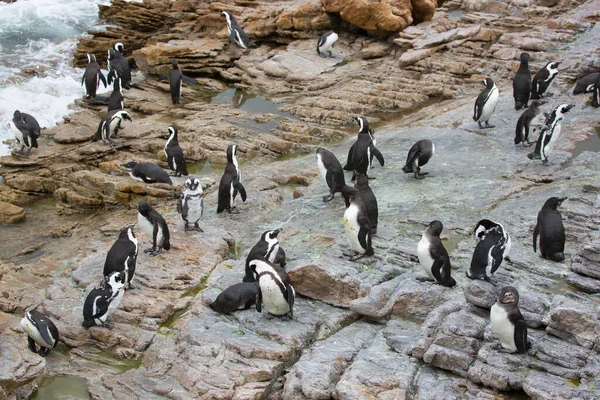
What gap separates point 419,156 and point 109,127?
7.26m

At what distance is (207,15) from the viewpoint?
76.3 feet

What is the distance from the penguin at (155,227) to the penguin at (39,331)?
2.33 meters

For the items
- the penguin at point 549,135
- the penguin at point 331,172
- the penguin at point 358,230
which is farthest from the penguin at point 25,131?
the penguin at point 549,135

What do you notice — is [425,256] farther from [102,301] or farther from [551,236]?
[102,301]

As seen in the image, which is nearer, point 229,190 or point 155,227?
point 155,227

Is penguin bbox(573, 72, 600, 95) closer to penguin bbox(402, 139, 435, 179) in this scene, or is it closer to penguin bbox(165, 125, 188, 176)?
penguin bbox(402, 139, 435, 179)

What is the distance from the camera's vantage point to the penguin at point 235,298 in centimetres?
926

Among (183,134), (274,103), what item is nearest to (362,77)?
(274,103)

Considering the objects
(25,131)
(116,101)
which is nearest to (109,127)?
(25,131)

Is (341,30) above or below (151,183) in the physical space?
above

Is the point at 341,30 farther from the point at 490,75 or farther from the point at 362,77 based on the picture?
the point at 490,75

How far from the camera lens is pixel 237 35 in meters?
21.4

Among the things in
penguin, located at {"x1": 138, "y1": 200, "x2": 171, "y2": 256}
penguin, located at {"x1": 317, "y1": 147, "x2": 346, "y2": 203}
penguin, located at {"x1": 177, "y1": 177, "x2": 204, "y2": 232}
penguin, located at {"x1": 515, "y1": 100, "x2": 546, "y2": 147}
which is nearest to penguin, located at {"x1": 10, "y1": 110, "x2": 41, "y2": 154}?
A: penguin, located at {"x1": 177, "y1": 177, "x2": 204, "y2": 232}

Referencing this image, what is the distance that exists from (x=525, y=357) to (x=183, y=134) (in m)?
11.2
